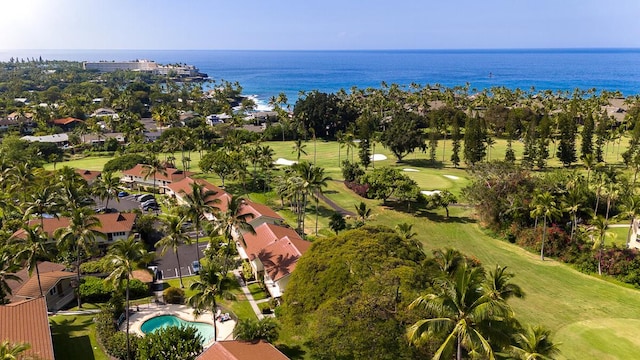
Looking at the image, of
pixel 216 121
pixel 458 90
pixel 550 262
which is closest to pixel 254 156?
→ pixel 550 262

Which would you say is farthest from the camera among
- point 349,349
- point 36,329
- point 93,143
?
point 93,143

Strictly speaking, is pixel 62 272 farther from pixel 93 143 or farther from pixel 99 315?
pixel 93 143

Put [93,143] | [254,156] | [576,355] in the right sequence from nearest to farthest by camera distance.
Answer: [576,355], [254,156], [93,143]

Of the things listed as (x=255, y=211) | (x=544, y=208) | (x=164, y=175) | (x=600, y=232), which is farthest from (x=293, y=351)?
(x=164, y=175)

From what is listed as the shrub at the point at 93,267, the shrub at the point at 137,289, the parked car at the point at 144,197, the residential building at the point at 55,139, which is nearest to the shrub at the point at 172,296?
the shrub at the point at 137,289

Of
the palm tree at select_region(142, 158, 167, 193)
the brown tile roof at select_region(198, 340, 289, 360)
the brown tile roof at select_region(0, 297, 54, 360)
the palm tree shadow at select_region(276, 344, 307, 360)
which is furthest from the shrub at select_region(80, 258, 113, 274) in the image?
A: the palm tree at select_region(142, 158, 167, 193)

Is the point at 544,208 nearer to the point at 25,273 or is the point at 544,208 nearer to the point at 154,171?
the point at 25,273
